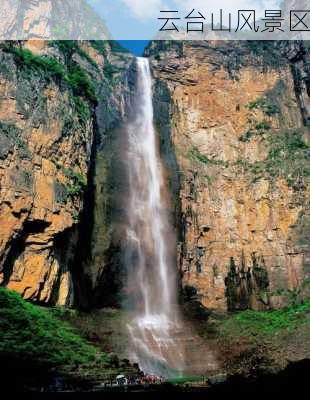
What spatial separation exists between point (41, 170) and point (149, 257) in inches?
317

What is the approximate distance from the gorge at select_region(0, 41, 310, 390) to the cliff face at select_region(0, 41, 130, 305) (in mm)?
63

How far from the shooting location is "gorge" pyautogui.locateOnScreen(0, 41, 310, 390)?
1770cm

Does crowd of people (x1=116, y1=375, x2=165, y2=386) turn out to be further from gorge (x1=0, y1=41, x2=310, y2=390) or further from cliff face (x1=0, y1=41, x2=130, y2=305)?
cliff face (x1=0, y1=41, x2=130, y2=305)

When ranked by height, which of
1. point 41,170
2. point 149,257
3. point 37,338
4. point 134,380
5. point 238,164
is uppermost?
point 238,164

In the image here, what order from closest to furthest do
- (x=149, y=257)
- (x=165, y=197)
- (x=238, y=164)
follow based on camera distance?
(x=149, y=257) < (x=165, y=197) < (x=238, y=164)

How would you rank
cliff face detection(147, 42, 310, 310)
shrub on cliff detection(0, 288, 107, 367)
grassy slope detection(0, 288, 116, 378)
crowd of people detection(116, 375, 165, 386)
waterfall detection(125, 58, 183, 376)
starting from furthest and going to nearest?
cliff face detection(147, 42, 310, 310) → waterfall detection(125, 58, 183, 376) → shrub on cliff detection(0, 288, 107, 367) → grassy slope detection(0, 288, 116, 378) → crowd of people detection(116, 375, 165, 386)

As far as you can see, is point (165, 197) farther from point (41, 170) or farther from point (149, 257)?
point (41, 170)

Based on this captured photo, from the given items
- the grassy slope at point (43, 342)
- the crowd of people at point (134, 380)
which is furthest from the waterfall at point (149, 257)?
the crowd of people at point (134, 380)

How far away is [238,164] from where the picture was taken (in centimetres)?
2775

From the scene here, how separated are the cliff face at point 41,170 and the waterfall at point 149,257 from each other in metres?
2.70

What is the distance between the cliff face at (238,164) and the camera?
23.9 metres

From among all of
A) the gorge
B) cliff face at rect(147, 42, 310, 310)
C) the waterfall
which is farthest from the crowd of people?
cliff face at rect(147, 42, 310, 310)

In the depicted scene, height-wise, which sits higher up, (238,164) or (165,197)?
(238,164)

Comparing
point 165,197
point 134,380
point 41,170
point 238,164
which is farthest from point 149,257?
point 134,380
